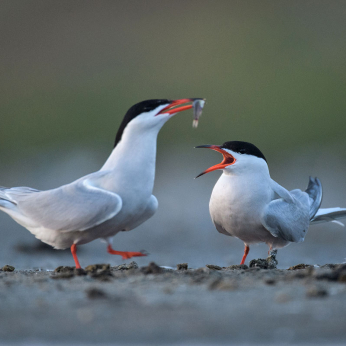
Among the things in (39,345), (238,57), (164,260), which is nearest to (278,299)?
(39,345)

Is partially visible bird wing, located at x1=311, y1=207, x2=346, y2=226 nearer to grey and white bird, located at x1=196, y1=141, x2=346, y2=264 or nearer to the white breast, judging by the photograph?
grey and white bird, located at x1=196, y1=141, x2=346, y2=264

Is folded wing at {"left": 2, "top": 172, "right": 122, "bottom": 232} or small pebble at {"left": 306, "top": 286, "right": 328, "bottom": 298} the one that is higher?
folded wing at {"left": 2, "top": 172, "right": 122, "bottom": 232}

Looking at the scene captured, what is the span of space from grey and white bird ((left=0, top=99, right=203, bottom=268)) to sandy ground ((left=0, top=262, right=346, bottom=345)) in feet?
1.95

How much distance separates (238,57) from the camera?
22453mm

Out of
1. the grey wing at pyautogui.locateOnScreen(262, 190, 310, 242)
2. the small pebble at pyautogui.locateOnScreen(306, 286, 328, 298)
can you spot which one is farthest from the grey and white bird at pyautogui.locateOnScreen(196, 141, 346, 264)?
the small pebble at pyautogui.locateOnScreen(306, 286, 328, 298)

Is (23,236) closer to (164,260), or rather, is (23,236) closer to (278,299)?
(164,260)

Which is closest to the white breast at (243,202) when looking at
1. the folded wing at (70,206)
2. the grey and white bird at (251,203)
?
the grey and white bird at (251,203)

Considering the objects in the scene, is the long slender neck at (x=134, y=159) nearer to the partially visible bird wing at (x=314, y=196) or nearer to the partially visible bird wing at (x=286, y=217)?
the partially visible bird wing at (x=286, y=217)

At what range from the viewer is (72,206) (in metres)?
5.14

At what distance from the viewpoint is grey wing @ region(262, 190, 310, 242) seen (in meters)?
6.09

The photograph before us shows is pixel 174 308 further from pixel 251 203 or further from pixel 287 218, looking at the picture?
pixel 287 218

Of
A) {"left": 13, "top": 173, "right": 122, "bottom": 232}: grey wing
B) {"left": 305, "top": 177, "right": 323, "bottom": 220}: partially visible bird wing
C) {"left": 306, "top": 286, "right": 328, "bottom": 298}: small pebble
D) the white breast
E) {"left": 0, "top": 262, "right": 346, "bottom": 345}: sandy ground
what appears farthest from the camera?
{"left": 305, "top": 177, "right": 323, "bottom": 220}: partially visible bird wing

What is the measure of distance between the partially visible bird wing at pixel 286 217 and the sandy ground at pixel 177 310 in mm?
1495

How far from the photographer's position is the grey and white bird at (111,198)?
508cm
